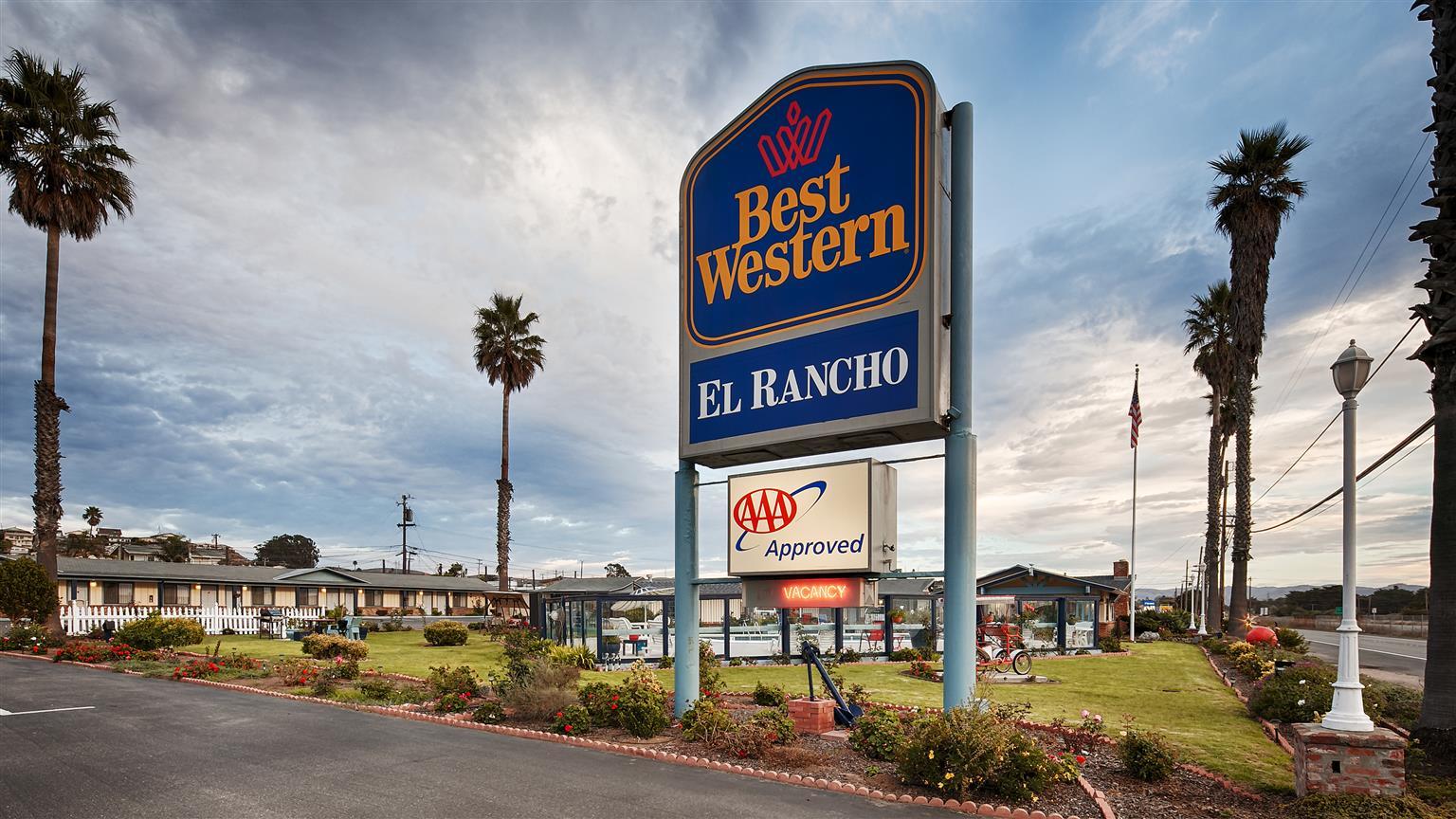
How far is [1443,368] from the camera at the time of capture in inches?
444

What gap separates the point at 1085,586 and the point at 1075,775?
28.9 metres

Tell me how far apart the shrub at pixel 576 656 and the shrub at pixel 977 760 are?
10.4m

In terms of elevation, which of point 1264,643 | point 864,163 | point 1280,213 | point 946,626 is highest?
point 1280,213

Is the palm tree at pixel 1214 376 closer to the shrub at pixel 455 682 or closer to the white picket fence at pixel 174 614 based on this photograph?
the shrub at pixel 455 682

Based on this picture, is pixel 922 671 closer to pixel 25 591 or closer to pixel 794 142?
pixel 794 142

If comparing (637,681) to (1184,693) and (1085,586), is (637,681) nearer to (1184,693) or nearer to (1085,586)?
(1184,693)

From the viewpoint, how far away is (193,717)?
14.4m

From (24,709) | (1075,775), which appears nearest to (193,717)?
(24,709)

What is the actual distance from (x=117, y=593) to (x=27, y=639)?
2369 cm

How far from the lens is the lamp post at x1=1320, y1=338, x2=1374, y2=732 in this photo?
895cm

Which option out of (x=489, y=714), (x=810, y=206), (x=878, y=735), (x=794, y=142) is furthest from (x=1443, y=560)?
(x=489, y=714)

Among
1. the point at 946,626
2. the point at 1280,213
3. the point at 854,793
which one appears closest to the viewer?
the point at 854,793

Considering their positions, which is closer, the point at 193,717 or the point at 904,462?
the point at 904,462

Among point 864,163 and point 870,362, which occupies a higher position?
point 864,163
